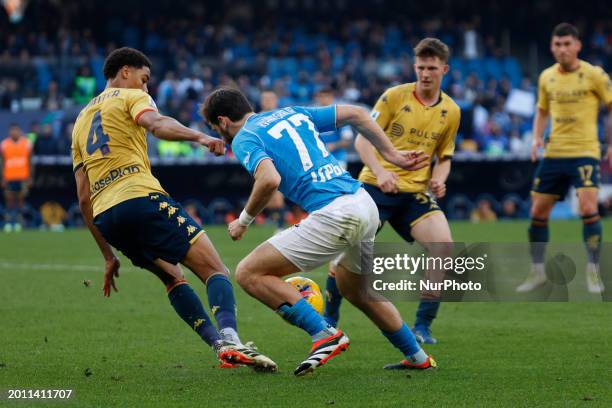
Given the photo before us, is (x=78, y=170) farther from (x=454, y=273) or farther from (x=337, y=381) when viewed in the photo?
(x=454, y=273)

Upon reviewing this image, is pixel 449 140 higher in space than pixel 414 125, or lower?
lower

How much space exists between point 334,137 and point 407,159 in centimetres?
1291

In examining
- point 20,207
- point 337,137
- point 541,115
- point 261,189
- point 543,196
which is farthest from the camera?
point 20,207

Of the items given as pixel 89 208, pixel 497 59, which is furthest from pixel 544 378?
pixel 497 59

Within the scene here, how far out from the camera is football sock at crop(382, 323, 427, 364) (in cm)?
679

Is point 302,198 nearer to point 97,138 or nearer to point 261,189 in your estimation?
point 261,189

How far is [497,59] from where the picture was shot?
34.1 m

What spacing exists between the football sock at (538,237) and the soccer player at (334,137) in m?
2.44

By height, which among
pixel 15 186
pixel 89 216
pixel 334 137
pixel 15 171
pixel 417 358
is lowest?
pixel 15 186

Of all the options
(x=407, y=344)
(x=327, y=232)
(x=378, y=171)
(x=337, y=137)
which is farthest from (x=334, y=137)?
(x=327, y=232)

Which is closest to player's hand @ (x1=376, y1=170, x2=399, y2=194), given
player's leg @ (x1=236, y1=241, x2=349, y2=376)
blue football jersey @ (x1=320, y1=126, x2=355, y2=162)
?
player's leg @ (x1=236, y1=241, x2=349, y2=376)

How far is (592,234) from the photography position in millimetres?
11148

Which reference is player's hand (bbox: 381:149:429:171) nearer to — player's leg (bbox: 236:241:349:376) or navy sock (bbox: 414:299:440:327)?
player's leg (bbox: 236:241:349:376)

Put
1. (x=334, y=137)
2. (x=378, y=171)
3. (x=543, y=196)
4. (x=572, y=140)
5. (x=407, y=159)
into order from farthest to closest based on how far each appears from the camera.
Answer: (x=334, y=137), (x=543, y=196), (x=572, y=140), (x=378, y=171), (x=407, y=159)
